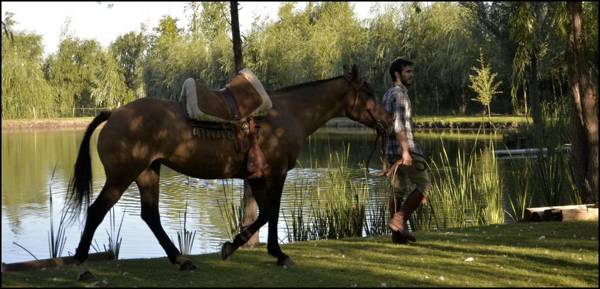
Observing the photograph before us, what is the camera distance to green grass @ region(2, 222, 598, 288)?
15.6 feet

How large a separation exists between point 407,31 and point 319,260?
33.2 meters

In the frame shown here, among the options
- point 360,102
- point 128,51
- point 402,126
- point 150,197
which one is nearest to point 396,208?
point 402,126

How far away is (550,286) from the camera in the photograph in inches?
182

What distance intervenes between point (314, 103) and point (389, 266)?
1.48 metres

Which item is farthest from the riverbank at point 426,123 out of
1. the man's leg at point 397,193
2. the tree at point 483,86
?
the man's leg at point 397,193

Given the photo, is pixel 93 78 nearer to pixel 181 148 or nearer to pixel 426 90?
pixel 426 90

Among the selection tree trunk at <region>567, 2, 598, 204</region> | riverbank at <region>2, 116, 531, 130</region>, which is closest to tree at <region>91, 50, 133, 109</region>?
riverbank at <region>2, 116, 531, 130</region>

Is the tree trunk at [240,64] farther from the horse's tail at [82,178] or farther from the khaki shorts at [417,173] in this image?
the horse's tail at [82,178]

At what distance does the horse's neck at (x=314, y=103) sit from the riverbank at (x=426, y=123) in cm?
1076

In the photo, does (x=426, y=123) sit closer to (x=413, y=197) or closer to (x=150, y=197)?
(x=413, y=197)

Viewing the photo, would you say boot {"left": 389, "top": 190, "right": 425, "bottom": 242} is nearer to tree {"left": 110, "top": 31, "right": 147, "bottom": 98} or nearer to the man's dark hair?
the man's dark hair

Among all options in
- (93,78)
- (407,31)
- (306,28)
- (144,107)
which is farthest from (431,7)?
(144,107)

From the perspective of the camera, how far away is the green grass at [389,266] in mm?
4754

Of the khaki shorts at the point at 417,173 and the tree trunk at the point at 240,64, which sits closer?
the khaki shorts at the point at 417,173
